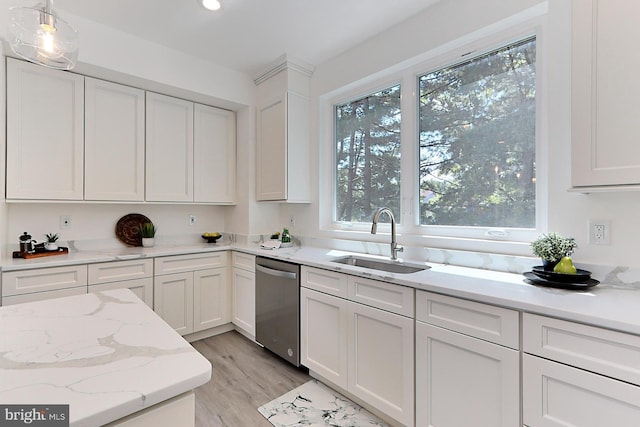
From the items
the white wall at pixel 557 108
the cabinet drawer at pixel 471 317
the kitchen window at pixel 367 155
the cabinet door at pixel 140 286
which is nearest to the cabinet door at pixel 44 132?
the cabinet door at pixel 140 286

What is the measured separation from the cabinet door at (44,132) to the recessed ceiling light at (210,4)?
48.7 inches

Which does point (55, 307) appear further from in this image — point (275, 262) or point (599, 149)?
point (599, 149)

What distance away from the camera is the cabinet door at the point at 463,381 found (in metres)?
1.26

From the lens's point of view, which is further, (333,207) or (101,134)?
(333,207)

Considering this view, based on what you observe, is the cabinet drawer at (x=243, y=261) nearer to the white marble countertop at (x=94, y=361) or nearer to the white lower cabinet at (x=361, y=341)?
the white lower cabinet at (x=361, y=341)

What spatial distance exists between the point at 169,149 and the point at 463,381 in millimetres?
2985

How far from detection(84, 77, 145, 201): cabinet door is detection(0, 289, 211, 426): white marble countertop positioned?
5.78ft

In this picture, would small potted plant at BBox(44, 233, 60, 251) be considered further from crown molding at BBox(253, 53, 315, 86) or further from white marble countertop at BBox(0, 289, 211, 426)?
crown molding at BBox(253, 53, 315, 86)

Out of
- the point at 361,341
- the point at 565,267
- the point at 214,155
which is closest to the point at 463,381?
the point at 361,341

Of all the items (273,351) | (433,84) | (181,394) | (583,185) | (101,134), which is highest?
(433,84)

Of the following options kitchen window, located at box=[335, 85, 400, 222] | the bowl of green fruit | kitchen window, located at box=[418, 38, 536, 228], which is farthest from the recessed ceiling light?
the bowl of green fruit

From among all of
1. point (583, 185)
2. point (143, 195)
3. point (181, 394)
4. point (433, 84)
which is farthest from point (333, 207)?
point (181, 394)

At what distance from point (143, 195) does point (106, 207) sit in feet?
1.39

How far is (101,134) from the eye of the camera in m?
2.59
